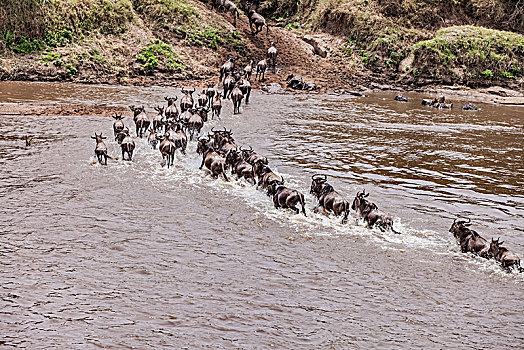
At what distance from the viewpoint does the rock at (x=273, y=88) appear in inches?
997

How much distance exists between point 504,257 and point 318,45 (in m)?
26.1

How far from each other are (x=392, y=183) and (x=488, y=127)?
954 centimetres

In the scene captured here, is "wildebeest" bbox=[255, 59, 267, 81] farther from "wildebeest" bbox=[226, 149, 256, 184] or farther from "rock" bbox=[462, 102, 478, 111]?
"wildebeest" bbox=[226, 149, 256, 184]

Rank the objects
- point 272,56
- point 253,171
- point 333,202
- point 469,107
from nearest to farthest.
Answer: point 333,202 < point 253,171 < point 469,107 < point 272,56

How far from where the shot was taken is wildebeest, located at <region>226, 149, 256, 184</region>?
1121 centimetres

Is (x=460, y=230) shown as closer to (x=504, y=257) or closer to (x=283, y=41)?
(x=504, y=257)

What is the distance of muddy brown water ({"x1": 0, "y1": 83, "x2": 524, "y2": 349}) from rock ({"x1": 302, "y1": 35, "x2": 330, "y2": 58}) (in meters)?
18.1

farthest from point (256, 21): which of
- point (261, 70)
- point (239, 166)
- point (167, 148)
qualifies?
point (239, 166)

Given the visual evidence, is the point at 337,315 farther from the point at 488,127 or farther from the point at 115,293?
the point at 488,127

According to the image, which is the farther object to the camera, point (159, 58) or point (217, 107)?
point (159, 58)

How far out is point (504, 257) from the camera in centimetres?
782

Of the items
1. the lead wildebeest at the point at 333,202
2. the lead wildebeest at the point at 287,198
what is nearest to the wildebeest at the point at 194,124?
the lead wildebeest at the point at 287,198

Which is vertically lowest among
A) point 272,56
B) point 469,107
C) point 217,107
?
point 217,107

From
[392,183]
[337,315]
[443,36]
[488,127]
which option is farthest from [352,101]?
[337,315]
